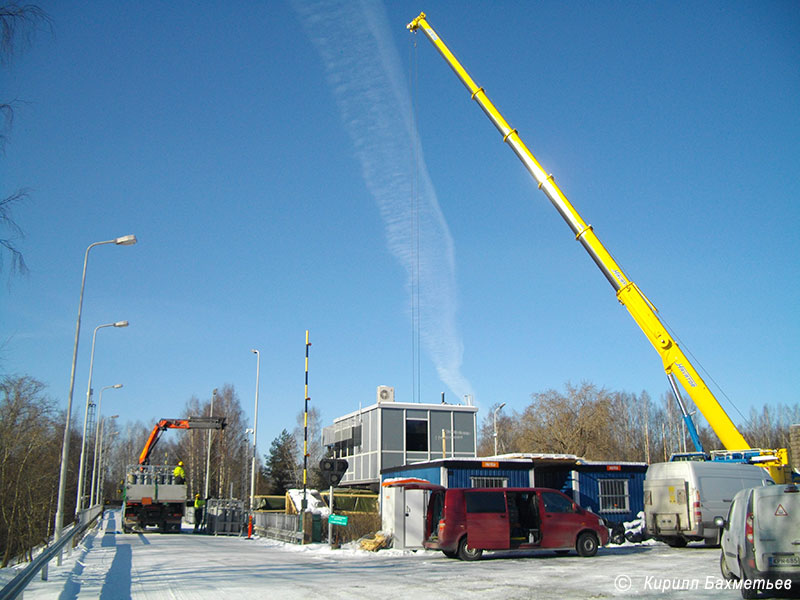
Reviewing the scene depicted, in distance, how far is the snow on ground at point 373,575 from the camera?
1052 centimetres

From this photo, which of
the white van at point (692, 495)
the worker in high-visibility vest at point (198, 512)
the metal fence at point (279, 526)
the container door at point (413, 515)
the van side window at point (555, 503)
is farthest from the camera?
the worker in high-visibility vest at point (198, 512)

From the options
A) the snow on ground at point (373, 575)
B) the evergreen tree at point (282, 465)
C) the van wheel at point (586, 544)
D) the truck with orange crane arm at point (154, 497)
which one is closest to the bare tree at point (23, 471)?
the truck with orange crane arm at point (154, 497)

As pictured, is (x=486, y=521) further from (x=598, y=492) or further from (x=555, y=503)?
(x=598, y=492)

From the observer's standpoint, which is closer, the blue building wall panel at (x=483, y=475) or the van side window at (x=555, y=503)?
the van side window at (x=555, y=503)

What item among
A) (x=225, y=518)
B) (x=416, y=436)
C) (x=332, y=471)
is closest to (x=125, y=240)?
(x=332, y=471)

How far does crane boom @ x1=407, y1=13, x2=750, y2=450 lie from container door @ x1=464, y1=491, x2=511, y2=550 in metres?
9.24

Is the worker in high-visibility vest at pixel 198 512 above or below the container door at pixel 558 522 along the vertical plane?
below

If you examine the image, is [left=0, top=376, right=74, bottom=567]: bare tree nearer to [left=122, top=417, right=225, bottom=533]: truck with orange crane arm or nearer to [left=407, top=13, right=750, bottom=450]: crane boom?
[left=122, top=417, right=225, bottom=533]: truck with orange crane arm

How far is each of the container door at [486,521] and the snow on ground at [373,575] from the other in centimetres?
46

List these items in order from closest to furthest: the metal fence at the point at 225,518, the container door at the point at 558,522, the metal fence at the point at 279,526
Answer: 1. the container door at the point at 558,522
2. the metal fence at the point at 279,526
3. the metal fence at the point at 225,518

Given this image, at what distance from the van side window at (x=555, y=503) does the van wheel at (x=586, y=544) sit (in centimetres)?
75

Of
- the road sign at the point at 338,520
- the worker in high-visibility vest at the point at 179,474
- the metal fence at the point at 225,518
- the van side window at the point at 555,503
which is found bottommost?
the metal fence at the point at 225,518

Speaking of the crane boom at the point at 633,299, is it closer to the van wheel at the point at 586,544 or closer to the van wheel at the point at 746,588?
the van wheel at the point at 586,544

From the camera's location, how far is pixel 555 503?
16750mm
